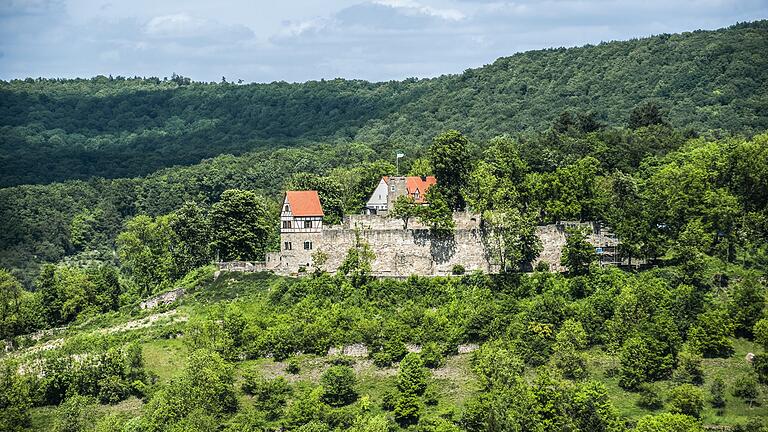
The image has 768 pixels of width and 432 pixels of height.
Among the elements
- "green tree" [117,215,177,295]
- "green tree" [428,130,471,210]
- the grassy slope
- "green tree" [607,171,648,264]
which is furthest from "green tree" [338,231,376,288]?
"green tree" [117,215,177,295]

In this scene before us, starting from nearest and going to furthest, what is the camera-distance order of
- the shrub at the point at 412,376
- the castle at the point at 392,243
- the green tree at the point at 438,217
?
the shrub at the point at 412,376, the castle at the point at 392,243, the green tree at the point at 438,217

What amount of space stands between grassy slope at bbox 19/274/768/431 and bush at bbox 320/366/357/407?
3.69 ft

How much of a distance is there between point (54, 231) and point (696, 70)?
100744 mm

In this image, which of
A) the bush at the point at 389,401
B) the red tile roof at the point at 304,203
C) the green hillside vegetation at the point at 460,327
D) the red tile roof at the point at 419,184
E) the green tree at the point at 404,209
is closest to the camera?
the green hillside vegetation at the point at 460,327

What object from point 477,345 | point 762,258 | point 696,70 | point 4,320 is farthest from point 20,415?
point 696,70

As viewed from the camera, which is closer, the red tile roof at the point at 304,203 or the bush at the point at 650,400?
the bush at the point at 650,400

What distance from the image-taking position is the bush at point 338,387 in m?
64.5

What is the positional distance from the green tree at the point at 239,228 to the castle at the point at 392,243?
14.2 feet

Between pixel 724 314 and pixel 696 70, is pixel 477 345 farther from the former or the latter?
pixel 696 70

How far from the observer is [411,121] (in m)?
192

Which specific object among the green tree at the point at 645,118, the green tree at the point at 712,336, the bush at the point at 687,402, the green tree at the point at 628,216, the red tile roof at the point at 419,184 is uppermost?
the green tree at the point at 645,118

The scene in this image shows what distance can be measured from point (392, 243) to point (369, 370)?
1352 cm

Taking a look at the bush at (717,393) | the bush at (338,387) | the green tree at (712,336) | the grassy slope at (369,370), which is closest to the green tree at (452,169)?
the grassy slope at (369,370)

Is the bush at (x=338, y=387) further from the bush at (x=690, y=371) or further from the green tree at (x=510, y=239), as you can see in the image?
the bush at (x=690, y=371)
